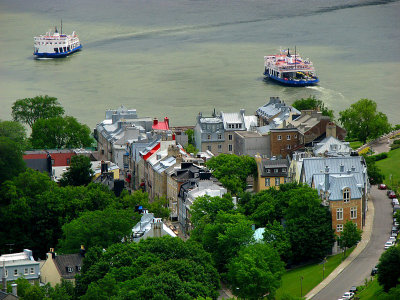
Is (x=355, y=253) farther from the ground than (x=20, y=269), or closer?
farther from the ground

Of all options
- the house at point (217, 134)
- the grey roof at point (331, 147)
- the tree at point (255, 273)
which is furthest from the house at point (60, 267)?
the house at point (217, 134)

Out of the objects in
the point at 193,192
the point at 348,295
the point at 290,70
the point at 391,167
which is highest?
the point at 290,70

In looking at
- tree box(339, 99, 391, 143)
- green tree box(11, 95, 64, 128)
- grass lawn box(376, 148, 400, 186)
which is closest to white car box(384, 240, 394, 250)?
grass lawn box(376, 148, 400, 186)

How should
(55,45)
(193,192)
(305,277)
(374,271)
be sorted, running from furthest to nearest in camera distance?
(55,45)
(193,192)
(305,277)
(374,271)

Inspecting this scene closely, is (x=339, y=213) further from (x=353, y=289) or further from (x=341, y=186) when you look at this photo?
(x=353, y=289)

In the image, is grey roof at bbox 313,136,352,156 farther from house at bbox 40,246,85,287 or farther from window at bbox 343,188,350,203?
house at bbox 40,246,85,287

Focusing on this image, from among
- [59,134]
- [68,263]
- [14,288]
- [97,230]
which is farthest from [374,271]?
[59,134]
